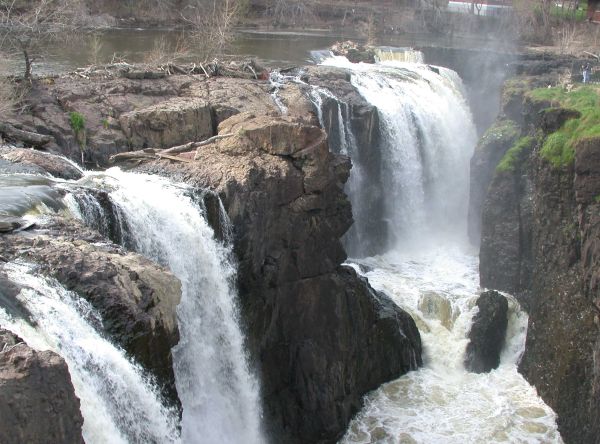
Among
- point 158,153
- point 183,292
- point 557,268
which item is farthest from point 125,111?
point 557,268

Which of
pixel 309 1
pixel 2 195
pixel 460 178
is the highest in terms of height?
pixel 309 1

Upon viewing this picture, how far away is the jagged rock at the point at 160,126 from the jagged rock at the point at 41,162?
3.11 metres

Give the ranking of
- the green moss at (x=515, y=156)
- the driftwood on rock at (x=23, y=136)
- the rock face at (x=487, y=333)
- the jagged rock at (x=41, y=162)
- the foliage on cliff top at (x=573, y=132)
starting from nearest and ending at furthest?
the jagged rock at (x=41, y=162) < the driftwood on rock at (x=23, y=136) < the foliage on cliff top at (x=573, y=132) < the rock face at (x=487, y=333) < the green moss at (x=515, y=156)

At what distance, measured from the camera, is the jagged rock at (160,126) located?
17875 millimetres

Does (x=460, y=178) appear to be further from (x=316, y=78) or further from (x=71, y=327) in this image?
(x=71, y=327)

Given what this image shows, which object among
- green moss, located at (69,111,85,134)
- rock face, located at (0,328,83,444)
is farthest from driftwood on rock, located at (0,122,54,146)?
rock face, located at (0,328,83,444)

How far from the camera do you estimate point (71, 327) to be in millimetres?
9375

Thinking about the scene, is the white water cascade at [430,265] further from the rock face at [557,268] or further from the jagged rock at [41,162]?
the jagged rock at [41,162]

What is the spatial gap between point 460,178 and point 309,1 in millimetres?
25243

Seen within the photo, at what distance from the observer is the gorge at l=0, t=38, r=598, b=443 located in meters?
10.2

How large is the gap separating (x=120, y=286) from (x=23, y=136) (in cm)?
731

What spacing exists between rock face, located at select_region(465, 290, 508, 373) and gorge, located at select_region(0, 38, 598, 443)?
0.78ft

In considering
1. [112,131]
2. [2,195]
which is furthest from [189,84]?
[2,195]

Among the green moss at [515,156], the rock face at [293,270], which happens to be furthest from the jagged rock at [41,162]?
the green moss at [515,156]
